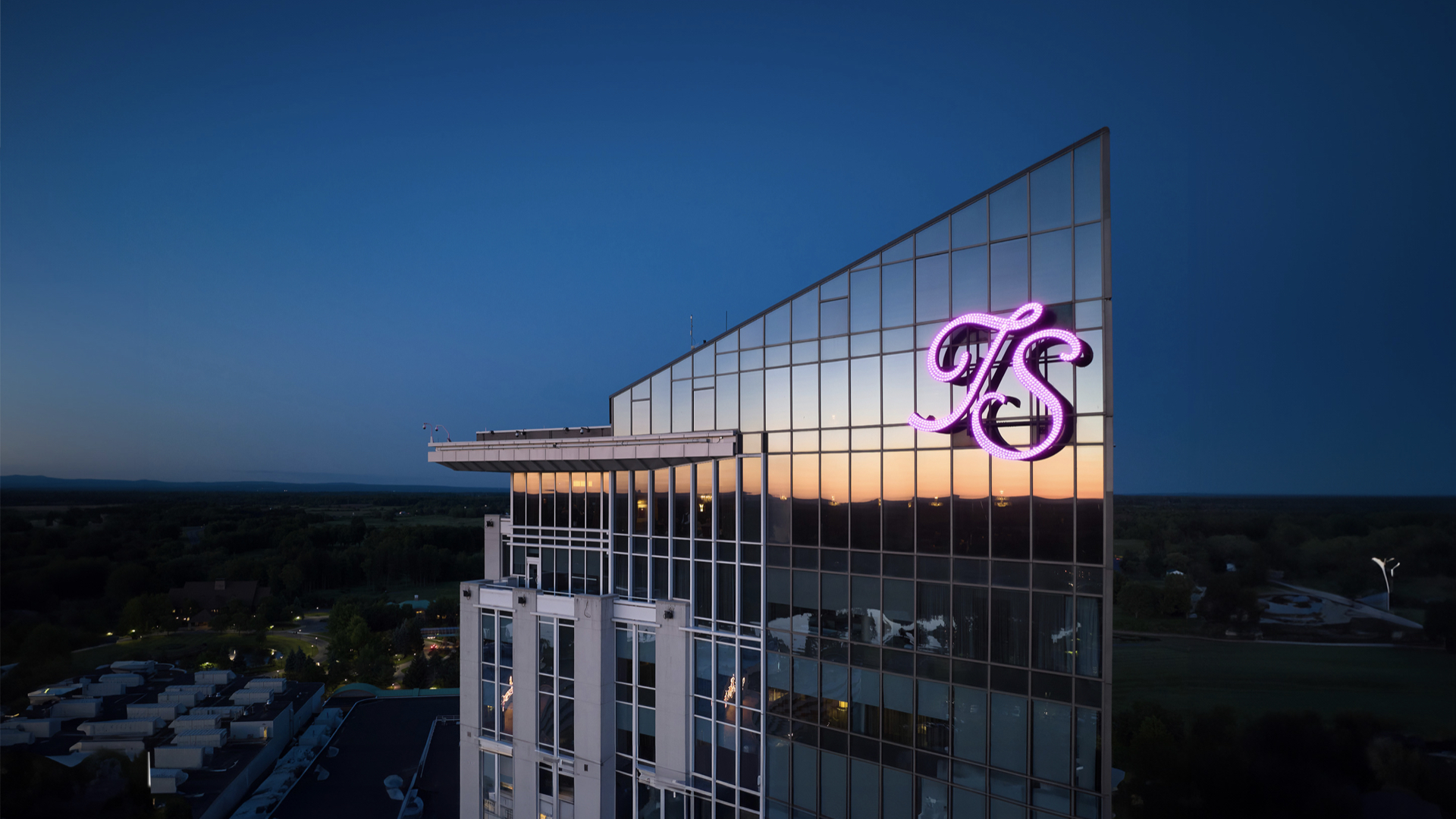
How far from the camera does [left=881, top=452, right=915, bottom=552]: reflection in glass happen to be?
1936 centimetres

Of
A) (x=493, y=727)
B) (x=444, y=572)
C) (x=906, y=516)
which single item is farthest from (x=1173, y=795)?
(x=444, y=572)

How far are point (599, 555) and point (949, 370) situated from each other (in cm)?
1689

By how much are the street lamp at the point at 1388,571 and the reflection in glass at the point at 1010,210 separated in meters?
31.2

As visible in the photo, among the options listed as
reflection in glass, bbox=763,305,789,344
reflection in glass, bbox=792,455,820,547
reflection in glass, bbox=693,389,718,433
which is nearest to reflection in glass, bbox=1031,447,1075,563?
reflection in glass, bbox=792,455,820,547

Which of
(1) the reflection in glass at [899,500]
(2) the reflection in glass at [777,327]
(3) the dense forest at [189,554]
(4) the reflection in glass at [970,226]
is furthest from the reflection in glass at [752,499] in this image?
(3) the dense forest at [189,554]

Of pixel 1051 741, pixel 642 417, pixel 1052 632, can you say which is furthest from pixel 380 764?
pixel 1052 632

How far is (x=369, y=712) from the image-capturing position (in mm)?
51062

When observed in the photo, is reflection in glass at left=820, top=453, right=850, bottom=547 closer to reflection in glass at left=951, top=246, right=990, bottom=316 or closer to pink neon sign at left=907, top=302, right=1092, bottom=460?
pink neon sign at left=907, top=302, right=1092, bottom=460

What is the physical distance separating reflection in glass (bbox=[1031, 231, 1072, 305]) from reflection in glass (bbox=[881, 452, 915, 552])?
19.4 feet

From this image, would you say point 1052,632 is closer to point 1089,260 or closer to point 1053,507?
point 1053,507

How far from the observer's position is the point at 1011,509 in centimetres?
1748

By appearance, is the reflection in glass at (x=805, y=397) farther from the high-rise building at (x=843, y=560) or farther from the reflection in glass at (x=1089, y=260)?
the reflection in glass at (x=1089, y=260)

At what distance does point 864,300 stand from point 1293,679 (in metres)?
54.9

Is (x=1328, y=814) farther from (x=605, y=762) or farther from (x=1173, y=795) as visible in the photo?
(x=605, y=762)
